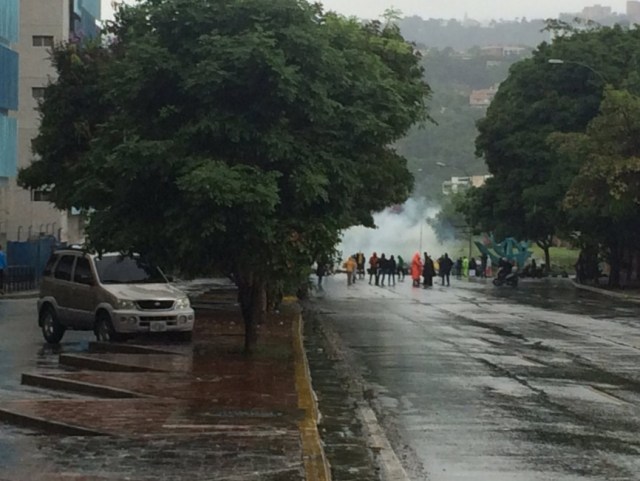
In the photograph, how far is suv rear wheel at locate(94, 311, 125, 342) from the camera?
23.5 m

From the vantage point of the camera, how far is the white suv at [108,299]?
2334 centimetres

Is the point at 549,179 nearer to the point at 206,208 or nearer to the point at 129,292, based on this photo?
the point at 129,292

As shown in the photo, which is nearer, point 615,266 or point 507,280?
point 507,280

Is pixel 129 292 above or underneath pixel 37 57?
underneath

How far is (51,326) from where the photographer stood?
82.8 feet

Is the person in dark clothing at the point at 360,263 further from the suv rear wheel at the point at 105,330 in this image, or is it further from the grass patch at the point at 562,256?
the suv rear wheel at the point at 105,330

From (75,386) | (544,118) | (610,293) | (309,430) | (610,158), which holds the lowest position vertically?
(309,430)

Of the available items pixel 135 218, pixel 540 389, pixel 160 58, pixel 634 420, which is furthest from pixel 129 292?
pixel 634 420

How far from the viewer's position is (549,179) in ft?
209

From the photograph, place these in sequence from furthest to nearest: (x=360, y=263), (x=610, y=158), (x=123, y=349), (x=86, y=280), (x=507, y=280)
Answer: (x=360, y=263)
(x=507, y=280)
(x=610, y=158)
(x=86, y=280)
(x=123, y=349)

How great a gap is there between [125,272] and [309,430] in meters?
12.0

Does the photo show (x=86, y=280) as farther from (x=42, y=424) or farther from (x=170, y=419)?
(x=42, y=424)

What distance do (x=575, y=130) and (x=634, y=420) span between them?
49313mm

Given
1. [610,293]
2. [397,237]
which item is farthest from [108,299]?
[397,237]
